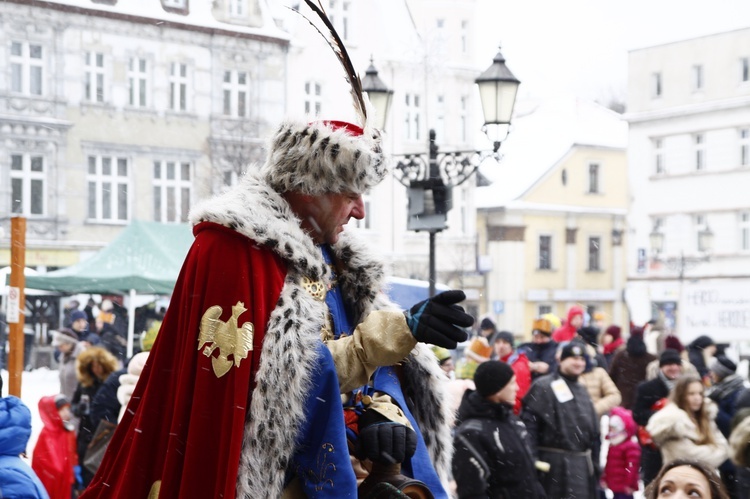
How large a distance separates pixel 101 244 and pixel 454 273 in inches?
517

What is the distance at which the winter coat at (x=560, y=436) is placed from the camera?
26.5ft

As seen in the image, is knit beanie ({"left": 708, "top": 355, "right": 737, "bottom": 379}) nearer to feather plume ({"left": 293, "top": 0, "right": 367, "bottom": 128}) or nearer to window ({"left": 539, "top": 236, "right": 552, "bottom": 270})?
feather plume ({"left": 293, "top": 0, "right": 367, "bottom": 128})

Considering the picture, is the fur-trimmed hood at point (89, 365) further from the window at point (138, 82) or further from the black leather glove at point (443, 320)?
the window at point (138, 82)

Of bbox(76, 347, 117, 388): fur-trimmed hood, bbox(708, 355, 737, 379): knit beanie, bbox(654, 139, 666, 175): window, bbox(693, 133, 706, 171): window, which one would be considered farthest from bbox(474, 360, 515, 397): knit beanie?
bbox(654, 139, 666, 175): window

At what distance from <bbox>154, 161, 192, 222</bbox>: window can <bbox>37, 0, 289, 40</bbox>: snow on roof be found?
3.94m

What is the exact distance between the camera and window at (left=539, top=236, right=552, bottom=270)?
43.6 m

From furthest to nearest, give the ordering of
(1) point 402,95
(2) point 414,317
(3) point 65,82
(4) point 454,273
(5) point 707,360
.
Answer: (4) point 454,273 < (1) point 402,95 < (3) point 65,82 < (5) point 707,360 < (2) point 414,317

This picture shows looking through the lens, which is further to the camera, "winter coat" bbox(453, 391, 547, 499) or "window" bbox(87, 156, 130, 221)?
"window" bbox(87, 156, 130, 221)

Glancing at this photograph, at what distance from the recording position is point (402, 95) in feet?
120

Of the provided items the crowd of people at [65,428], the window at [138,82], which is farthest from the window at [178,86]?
the crowd of people at [65,428]

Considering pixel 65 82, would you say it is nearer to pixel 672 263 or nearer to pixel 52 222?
pixel 52 222

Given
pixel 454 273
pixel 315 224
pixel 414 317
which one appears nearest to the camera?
pixel 414 317

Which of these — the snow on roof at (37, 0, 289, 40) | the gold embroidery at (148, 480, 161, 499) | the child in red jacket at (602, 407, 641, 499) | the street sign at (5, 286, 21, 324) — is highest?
the snow on roof at (37, 0, 289, 40)

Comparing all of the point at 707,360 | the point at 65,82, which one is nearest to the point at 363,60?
the point at 65,82
